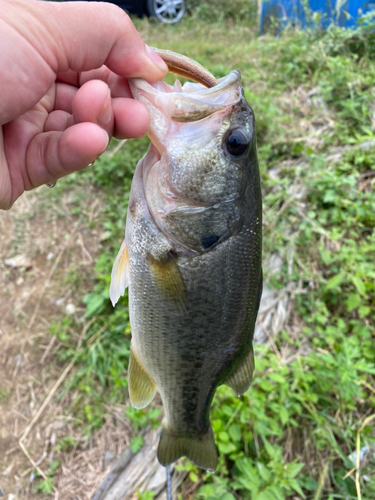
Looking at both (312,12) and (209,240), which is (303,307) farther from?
(312,12)

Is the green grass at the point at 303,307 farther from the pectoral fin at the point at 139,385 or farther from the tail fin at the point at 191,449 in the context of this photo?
the pectoral fin at the point at 139,385

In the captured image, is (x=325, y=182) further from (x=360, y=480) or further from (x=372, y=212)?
(x=360, y=480)

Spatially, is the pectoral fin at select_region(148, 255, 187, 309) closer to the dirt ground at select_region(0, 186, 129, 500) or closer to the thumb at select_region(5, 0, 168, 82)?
the thumb at select_region(5, 0, 168, 82)

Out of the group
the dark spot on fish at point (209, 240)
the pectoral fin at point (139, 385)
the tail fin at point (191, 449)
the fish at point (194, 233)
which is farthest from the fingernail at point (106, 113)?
the tail fin at point (191, 449)

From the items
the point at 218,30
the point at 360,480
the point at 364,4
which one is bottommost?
the point at 360,480

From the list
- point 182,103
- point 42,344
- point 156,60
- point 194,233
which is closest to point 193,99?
point 182,103

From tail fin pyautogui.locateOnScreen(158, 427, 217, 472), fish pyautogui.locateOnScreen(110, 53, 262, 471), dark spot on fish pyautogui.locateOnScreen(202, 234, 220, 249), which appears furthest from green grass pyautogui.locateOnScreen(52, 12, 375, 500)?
dark spot on fish pyautogui.locateOnScreen(202, 234, 220, 249)

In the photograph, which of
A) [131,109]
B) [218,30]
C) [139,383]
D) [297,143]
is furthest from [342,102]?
[218,30]
